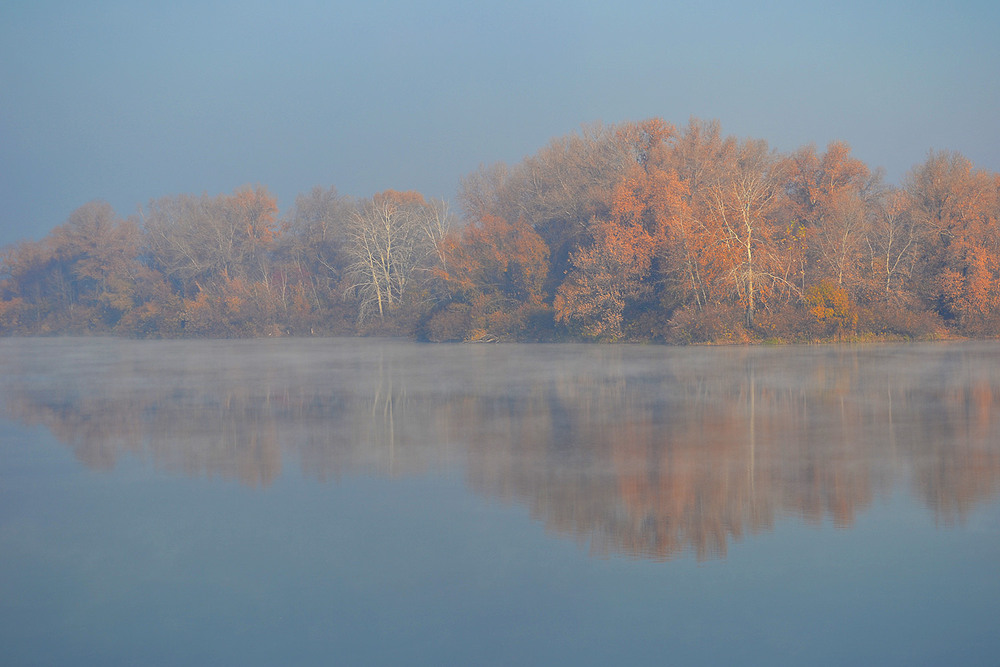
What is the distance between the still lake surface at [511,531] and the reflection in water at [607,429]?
0.21ft

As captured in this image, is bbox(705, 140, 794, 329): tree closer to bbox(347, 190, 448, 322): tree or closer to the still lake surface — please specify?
the still lake surface

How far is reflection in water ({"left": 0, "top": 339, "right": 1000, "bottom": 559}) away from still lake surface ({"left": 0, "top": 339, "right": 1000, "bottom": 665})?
6cm

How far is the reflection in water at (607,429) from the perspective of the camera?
7.97 meters

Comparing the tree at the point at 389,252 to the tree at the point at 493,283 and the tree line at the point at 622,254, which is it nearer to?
the tree line at the point at 622,254

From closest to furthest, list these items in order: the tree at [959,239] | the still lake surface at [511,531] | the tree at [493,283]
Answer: the still lake surface at [511,531] < the tree at [959,239] < the tree at [493,283]

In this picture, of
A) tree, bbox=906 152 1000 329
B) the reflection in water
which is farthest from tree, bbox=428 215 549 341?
tree, bbox=906 152 1000 329

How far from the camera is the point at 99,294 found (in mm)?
56500

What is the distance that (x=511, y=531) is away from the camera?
283 inches

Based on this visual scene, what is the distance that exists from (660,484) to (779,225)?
29184 millimetres

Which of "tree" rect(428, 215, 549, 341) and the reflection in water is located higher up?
"tree" rect(428, 215, 549, 341)

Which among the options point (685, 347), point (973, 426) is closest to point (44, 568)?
point (973, 426)

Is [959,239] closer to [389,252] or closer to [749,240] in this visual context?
[749,240]

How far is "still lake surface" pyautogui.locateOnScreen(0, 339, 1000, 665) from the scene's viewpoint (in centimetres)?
513

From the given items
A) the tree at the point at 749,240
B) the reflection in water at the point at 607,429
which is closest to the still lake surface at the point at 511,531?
the reflection in water at the point at 607,429
